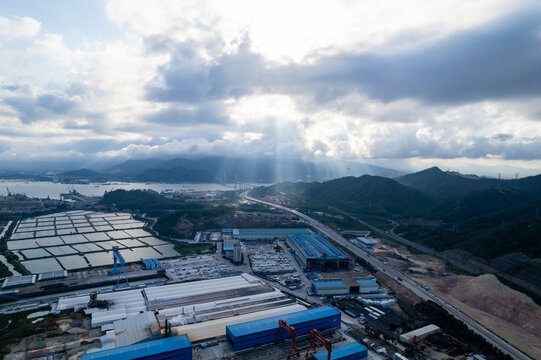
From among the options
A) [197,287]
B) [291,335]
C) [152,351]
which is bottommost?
[197,287]

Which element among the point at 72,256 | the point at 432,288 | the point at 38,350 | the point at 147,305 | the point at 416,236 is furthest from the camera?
the point at 416,236

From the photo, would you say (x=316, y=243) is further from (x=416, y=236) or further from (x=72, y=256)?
(x=72, y=256)

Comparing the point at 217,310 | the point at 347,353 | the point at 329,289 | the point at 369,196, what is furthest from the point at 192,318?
the point at 369,196

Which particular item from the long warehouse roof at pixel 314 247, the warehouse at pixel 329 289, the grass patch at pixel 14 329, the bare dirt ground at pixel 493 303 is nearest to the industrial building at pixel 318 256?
the long warehouse roof at pixel 314 247

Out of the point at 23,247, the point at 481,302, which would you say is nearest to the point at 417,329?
the point at 481,302

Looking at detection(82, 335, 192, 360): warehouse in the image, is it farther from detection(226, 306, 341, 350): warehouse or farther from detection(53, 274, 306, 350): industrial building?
detection(226, 306, 341, 350): warehouse

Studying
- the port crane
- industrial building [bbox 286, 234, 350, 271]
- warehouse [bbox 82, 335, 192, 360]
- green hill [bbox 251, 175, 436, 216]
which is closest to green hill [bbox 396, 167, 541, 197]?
green hill [bbox 251, 175, 436, 216]

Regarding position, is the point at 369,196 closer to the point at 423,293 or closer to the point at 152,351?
the point at 423,293
